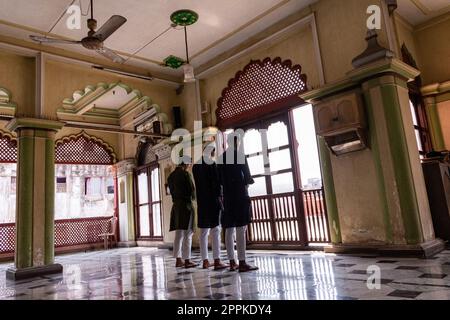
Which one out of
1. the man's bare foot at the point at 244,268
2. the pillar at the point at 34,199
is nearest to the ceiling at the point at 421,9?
the man's bare foot at the point at 244,268

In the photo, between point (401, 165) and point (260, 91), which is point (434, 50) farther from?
point (260, 91)

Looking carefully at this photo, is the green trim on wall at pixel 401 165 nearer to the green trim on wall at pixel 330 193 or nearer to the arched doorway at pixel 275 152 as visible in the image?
the green trim on wall at pixel 330 193

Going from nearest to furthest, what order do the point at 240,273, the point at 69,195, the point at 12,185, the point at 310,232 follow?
the point at 240,273
the point at 310,232
the point at 12,185
the point at 69,195

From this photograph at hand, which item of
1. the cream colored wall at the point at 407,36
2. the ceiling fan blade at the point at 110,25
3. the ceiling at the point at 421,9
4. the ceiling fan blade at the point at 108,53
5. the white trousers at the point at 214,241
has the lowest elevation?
the white trousers at the point at 214,241

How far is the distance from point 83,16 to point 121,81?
1960 millimetres

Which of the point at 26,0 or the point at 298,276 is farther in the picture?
the point at 26,0

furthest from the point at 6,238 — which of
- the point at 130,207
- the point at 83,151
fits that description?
the point at 130,207

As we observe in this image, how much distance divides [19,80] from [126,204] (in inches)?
208

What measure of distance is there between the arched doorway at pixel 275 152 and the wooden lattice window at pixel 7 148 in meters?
6.39

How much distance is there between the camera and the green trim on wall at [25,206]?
5277 millimetres

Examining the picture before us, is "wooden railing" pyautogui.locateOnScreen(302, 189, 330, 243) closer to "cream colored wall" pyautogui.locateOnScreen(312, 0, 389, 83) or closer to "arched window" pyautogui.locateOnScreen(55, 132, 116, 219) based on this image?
"cream colored wall" pyautogui.locateOnScreen(312, 0, 389, 83)
